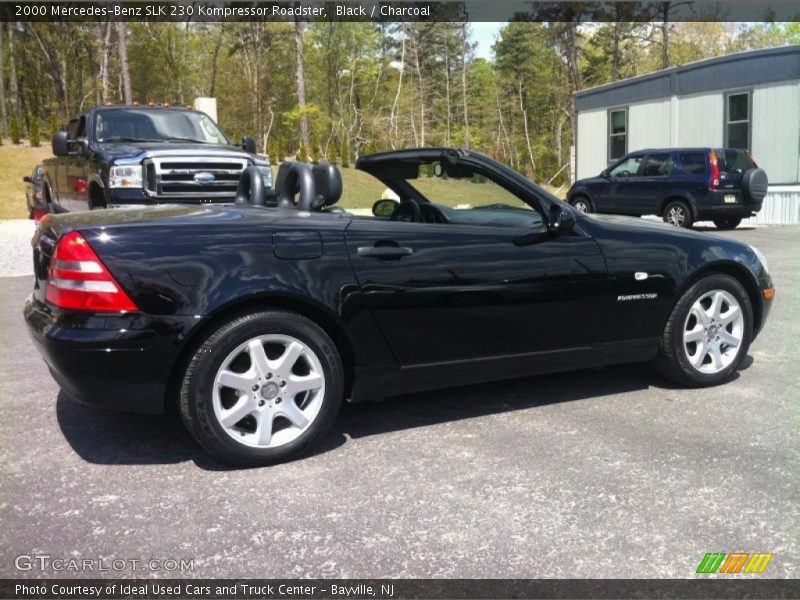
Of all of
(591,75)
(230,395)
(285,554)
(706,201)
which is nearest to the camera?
(285,554)

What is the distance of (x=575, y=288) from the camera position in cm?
444

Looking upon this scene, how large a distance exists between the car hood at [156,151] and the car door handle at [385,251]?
18.5 ft

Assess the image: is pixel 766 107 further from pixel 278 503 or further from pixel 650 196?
pixel 278 503

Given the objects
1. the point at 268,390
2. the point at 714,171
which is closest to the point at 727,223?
the point at 714,171

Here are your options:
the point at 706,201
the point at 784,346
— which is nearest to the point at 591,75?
the point at 706,201

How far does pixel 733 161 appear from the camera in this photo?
16.3 metres

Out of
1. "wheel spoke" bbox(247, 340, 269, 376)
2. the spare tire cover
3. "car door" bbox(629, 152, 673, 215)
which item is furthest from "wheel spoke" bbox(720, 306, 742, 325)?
"car door" bbox(629, 152, 673, 215)

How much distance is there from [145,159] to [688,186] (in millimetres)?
11687

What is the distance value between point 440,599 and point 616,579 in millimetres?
613

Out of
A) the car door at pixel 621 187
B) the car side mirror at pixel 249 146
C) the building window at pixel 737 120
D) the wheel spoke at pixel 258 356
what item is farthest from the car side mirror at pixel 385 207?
the building window at pixel 737 120

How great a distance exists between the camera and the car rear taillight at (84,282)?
347cm

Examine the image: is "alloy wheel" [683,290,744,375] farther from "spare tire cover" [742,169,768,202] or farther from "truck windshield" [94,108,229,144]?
"spare tire cover" [742,169,768,202]

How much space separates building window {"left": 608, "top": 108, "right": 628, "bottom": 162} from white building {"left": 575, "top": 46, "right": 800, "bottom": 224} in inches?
1.2

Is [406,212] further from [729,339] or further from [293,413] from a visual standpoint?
[729,339]
